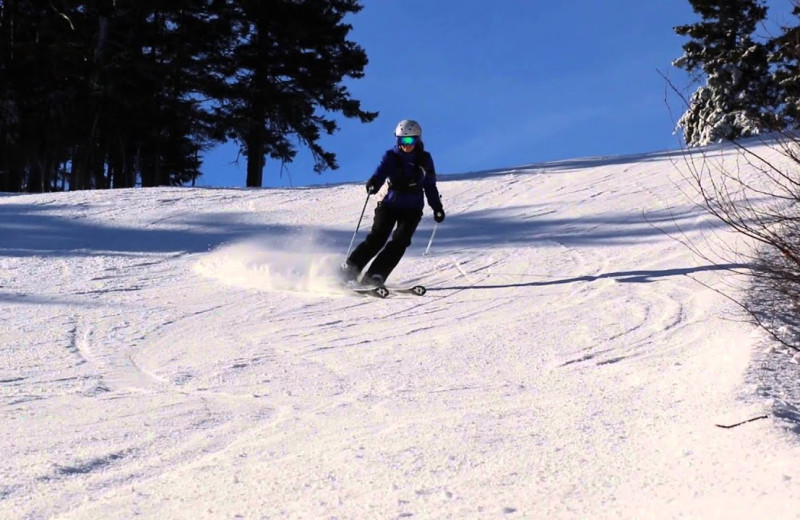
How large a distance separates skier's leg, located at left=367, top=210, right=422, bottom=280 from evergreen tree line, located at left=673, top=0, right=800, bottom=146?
2.73 m

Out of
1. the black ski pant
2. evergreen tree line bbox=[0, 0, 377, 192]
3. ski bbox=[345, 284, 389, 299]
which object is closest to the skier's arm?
the black ski pant

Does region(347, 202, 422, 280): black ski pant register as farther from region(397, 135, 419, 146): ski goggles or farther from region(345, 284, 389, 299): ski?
region(397, 135, 419, 146): ski goggles

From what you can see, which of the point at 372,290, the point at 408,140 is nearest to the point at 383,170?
the point at 408,140

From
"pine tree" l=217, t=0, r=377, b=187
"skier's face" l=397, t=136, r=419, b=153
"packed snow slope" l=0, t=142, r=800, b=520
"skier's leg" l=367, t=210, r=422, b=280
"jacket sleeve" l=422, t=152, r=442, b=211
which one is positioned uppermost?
"pine tree" l=217, t=0, r=377, b=187

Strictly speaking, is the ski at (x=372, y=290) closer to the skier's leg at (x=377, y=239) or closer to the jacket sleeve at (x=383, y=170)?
the skier's leg at (x=377, y=239)

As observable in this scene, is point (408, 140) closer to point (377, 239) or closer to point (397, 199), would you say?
point (397, 199)

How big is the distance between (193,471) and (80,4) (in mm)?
28935

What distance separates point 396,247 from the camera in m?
8.02

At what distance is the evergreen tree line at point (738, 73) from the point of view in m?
4.33

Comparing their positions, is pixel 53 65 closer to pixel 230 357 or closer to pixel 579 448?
pixel 230 357

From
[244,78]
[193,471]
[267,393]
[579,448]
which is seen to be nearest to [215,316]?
[267,393]

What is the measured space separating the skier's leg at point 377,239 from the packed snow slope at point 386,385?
41 cm

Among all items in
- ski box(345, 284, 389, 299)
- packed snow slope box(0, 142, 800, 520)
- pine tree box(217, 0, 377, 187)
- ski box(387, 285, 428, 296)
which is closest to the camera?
packed snow slope box(0, 142, 800, 520)

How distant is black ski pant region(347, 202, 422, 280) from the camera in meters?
8.01
